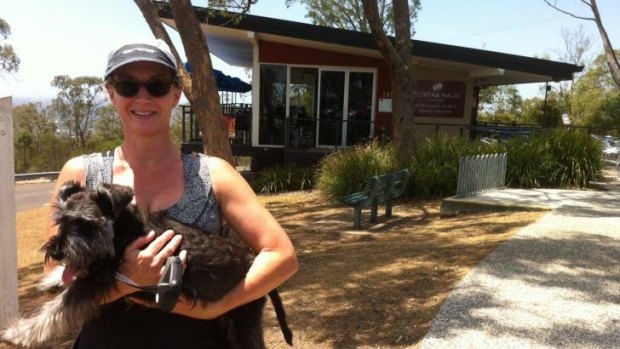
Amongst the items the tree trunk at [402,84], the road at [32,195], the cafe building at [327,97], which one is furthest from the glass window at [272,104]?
the road at [32,195]

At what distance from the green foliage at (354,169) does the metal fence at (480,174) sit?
6.84ft

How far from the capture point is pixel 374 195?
9.38 meters

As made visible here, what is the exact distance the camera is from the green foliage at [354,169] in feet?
40.7

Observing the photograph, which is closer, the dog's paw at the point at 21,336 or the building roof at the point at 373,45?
the dog's paw at the point at 21,336

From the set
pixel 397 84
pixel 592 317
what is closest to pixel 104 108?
pixel 397 84

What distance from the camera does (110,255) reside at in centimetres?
159

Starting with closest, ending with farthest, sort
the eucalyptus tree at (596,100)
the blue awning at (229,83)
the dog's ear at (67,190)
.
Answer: the dog's ear at (67,190)
the blue awning at (229,83)
the eucalyptus tree at (596,100)

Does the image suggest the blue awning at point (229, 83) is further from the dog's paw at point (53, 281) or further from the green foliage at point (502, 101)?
the green foliage at point (502, 101)

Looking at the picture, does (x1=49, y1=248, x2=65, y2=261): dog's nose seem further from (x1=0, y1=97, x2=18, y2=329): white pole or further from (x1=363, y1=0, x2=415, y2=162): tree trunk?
(x1=363, y1=0, x2=415, y2=162): tree trunk

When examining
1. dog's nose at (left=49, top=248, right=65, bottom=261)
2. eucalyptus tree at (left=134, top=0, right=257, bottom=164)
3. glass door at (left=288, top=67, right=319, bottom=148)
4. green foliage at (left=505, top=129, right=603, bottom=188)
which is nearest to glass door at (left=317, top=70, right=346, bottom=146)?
glass door at (left=288, top=67, right=319, bottom=148)

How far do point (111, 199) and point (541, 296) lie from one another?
4.57 m

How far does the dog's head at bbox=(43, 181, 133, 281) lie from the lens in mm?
1507

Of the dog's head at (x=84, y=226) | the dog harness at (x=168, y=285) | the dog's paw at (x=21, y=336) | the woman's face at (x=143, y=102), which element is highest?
the woman's face at (x=143, y=102)

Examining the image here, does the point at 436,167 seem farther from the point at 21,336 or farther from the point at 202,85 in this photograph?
the point at 21,336
